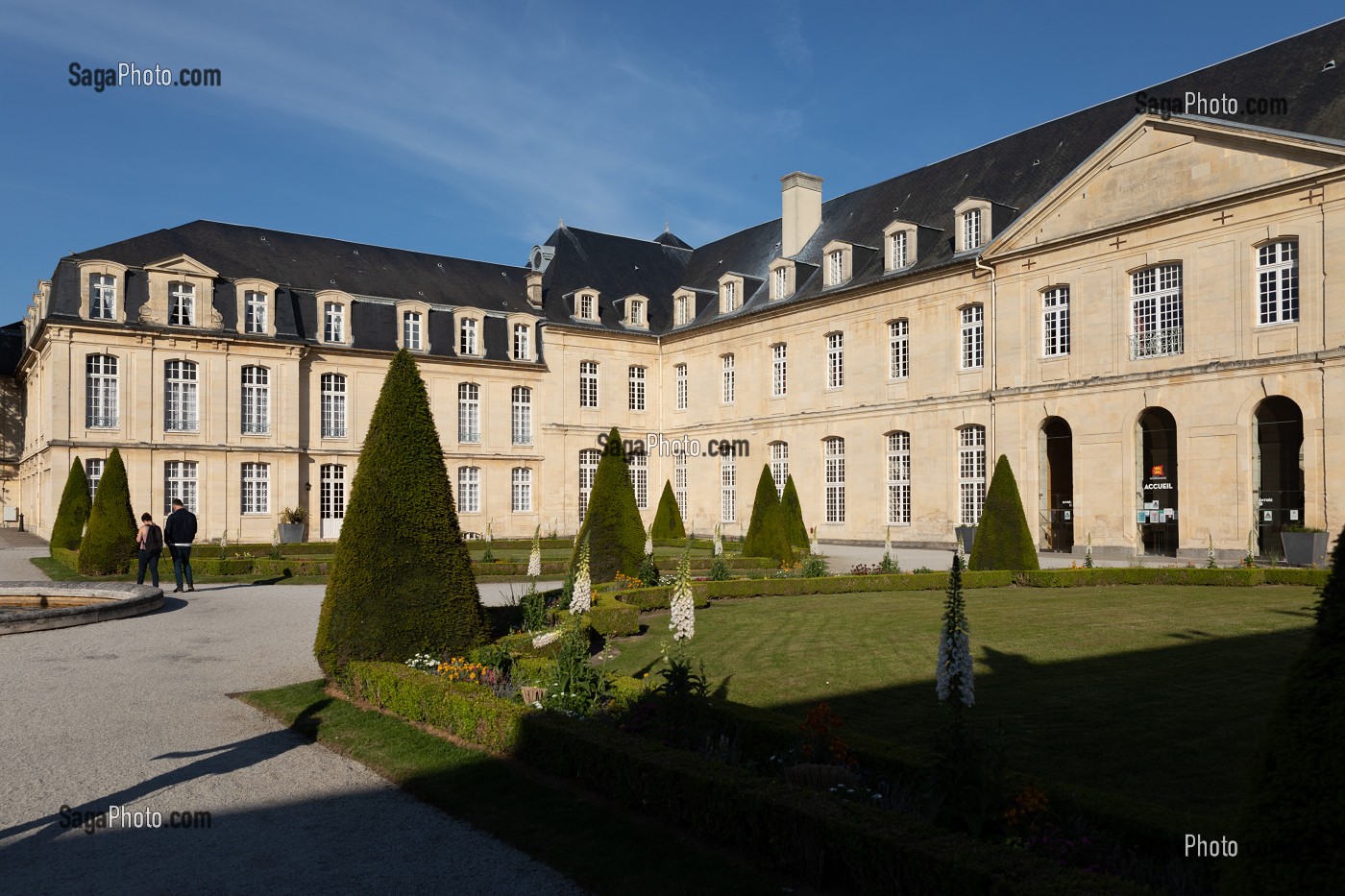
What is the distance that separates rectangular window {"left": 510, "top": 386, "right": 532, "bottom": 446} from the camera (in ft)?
121

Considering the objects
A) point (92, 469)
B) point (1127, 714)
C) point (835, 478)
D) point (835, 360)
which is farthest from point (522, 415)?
point (1127, 714)

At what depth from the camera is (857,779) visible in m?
5.00

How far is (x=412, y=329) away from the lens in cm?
3462

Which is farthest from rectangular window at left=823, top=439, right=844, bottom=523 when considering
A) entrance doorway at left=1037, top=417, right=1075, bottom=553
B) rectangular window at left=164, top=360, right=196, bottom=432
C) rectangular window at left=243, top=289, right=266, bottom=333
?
rectangular window at left=164, top=360, right=196, bottom=432

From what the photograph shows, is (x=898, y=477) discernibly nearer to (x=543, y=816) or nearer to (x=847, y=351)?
(x=847, y=351)

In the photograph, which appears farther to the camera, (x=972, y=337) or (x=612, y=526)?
(x=972, y=337)

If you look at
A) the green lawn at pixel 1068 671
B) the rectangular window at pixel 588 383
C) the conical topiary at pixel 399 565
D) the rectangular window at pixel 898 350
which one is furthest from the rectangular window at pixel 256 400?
the conical topiary at pixel 399 565

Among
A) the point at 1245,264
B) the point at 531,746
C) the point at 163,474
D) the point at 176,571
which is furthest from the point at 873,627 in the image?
the point at 163,474

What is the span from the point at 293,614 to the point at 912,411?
19.2 meters

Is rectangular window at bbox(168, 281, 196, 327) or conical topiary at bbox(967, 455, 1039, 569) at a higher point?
rectangular window at bbox(168, 281, 196, 327)

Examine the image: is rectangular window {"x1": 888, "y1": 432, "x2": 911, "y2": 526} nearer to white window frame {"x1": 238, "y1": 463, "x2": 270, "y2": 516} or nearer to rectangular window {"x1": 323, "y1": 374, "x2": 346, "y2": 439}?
rectangular window {"x1": 323, "y1": 374, "x2": 346, "y2": 439}

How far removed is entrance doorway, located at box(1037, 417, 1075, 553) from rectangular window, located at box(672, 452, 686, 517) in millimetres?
13548

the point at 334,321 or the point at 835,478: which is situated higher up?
the point at 334,321

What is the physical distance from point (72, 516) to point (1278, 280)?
26.3m
